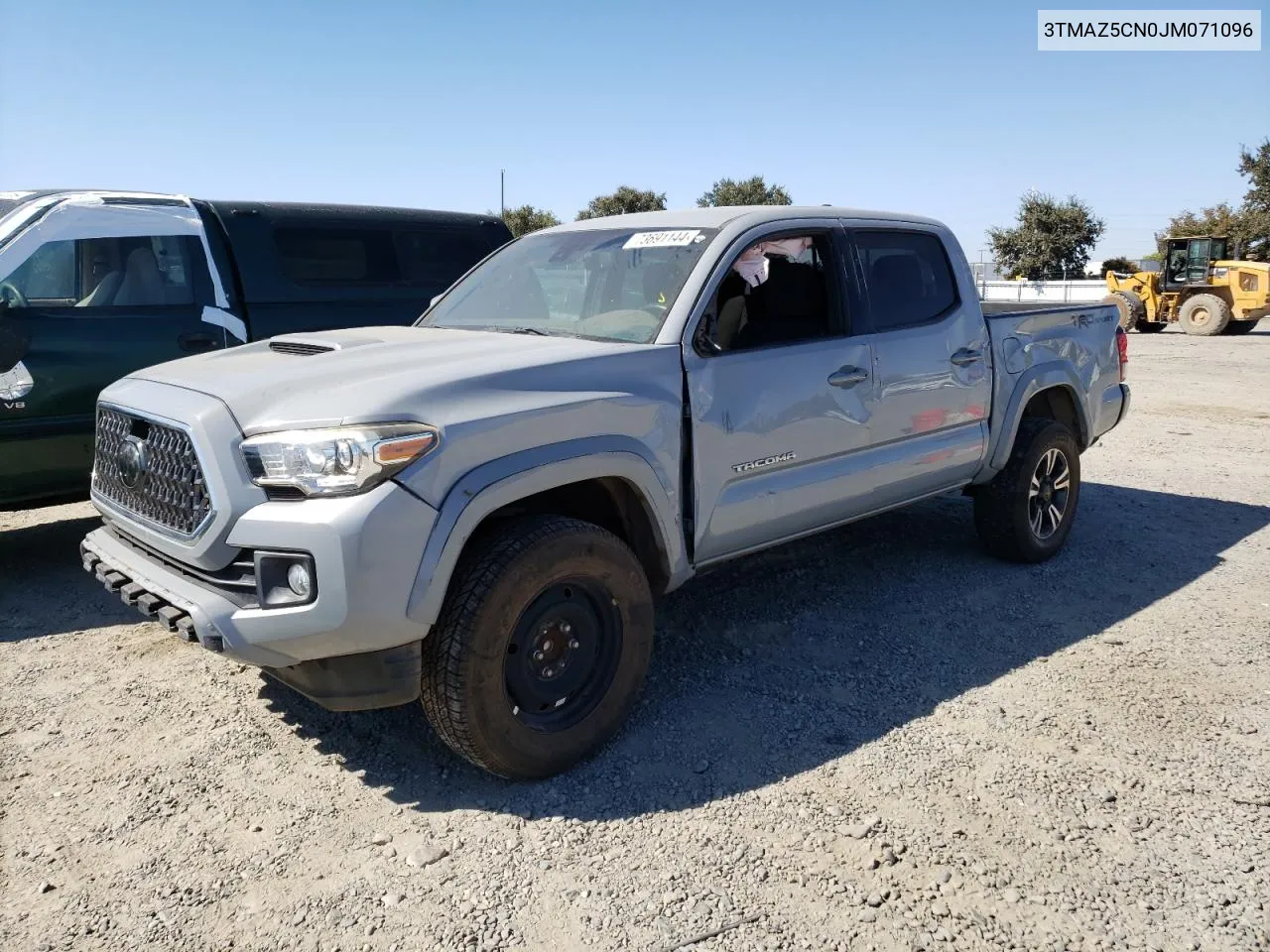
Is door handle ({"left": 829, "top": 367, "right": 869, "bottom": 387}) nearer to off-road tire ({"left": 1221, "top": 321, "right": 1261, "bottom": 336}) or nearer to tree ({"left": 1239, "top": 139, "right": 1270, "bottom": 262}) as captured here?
off-road tire ({"left": 1221, "top": 321, "right": 1261, "bottom": 336})

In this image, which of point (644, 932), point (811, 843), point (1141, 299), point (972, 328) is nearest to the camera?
point (644, 932)

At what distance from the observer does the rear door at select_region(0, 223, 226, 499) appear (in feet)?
16.1

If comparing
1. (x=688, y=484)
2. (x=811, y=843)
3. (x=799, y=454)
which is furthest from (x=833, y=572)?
(x=811, y=843)

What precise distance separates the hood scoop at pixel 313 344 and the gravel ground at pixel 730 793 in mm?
1360

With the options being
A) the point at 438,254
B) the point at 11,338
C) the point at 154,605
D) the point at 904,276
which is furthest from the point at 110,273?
the point at 904,276

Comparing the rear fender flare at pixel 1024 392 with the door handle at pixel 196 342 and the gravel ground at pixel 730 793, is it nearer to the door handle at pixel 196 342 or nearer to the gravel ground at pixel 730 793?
the gravel ground at pixel 730 793

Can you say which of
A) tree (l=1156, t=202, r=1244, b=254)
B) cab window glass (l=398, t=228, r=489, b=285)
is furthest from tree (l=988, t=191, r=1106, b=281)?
cab window glass (l=398, t=228, r=489, b=285)

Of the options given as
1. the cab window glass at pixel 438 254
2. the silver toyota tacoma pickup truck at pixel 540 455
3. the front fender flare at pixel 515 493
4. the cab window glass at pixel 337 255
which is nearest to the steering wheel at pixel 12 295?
the cab window glass at pixel 337 255

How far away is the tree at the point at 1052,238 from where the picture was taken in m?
48.8

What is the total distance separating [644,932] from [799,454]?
79.0 inches

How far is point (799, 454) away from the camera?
3887mm

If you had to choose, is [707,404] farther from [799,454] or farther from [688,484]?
[799,454]

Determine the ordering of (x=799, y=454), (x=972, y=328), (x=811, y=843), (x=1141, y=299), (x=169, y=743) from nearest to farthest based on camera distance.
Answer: (x=811, y=843) < (x=169, y=743) < (x=799, y=454) < (x=972, y=328) < (x=1141, y=299)

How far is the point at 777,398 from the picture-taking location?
3752mm
